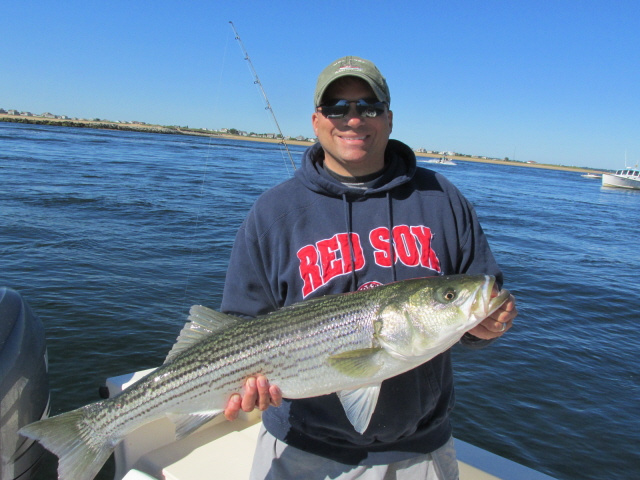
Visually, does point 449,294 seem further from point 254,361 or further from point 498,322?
point 254,361

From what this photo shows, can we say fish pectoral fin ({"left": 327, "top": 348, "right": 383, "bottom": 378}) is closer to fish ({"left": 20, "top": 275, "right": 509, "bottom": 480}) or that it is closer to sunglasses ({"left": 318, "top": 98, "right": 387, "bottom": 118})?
fish ({"left": 20, "top": 275, "right": 509, "bottom": 480})

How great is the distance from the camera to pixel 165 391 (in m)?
3.05

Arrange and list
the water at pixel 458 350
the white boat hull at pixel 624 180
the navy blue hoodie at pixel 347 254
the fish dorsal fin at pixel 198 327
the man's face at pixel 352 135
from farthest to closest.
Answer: the white boat hull at pixel 624 180, the water at pixel 458 350, the fish dorsal fin at pixel 198 327, the man's face at pixel 352 135, the navy blue hoodie at pixel 347 254

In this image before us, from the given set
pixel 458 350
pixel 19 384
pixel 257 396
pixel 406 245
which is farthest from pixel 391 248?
pixel 458 350

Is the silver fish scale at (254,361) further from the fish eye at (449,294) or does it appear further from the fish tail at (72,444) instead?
the fish eye at (449,294)

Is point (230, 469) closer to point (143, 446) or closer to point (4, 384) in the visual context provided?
point (143, 446)

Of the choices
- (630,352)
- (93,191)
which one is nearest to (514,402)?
(630,352)

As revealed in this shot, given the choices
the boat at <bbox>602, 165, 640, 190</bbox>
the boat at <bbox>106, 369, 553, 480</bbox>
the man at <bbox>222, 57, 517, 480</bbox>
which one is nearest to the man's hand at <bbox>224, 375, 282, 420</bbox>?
the man at <bbox>222, 57, 517, 480</bbox>

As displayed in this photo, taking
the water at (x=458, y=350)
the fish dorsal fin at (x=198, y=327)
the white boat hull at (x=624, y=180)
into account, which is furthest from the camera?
the white boat hull at (x=624, y=180)

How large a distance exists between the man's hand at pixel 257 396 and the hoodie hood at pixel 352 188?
121cm

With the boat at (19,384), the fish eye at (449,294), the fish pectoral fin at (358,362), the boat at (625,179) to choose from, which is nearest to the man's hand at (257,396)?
the fish pectoral fin at (358,362)

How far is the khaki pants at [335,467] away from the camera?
9.11 ft

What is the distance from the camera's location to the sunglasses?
2.99 metres

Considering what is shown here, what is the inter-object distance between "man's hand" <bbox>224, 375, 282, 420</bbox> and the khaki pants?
28 centimetres
